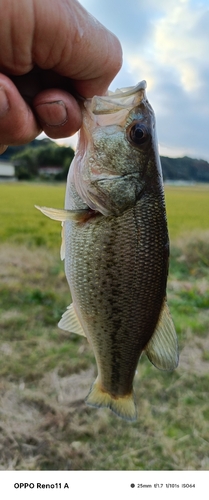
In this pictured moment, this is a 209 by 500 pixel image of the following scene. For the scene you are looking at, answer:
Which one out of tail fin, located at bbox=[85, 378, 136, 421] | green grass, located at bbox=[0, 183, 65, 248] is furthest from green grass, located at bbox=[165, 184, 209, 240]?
tail fin, located at bbox=[85, 378, 136, 421]

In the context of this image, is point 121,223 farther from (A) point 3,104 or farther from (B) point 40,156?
(B) point 40,156

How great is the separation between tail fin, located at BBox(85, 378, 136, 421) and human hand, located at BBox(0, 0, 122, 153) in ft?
1.91

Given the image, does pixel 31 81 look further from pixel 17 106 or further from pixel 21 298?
pixel 21 298

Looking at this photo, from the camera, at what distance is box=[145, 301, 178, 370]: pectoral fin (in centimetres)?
84

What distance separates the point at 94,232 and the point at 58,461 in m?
1.48

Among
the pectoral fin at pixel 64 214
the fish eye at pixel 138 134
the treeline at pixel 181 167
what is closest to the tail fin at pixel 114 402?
the pectoral fin at pixel 64 214

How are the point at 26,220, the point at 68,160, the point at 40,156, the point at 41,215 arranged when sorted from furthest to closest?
the point at 41,215
the point at 26,220
the point at 40,156
the point at 68,160

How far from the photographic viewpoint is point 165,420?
214 centimetres

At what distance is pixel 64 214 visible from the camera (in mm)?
765

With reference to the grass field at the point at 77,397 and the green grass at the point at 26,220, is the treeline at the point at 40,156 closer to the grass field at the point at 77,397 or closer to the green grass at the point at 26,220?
the green grass at the point at 26,220

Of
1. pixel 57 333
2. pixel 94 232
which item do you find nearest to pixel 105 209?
pixel 94 232

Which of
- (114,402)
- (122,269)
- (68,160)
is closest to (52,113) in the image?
(122,269)

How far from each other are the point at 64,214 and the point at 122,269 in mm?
160

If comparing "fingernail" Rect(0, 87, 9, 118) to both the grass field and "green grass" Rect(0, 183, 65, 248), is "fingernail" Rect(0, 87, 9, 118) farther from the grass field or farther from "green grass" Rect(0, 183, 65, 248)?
"green grass" Rect(0, 183, 65, 248)
